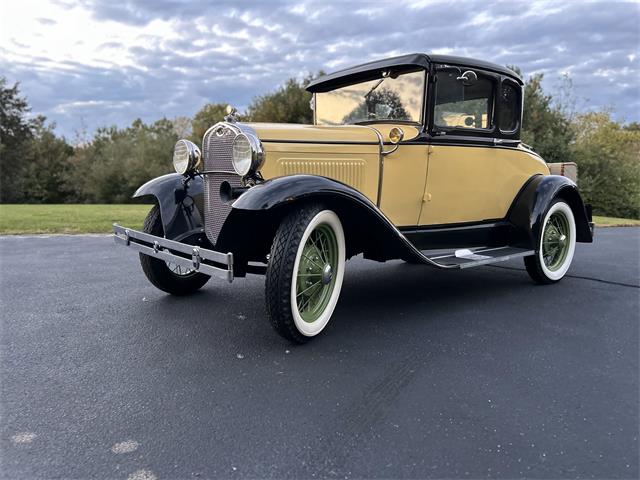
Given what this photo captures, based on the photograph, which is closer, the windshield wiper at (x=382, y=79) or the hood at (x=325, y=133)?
the hood at (x=325, y=133)

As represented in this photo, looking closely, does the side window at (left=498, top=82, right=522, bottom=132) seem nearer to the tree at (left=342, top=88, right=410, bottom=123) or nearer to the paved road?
the tree at (left=342, top=88, right=410, bottom=123)

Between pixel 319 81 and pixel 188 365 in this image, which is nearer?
pixel 188 365

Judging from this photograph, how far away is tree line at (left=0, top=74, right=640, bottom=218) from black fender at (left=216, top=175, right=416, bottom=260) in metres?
16.7

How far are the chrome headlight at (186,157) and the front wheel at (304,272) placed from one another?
1.24m

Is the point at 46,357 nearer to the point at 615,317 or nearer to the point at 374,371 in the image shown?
the point at 374,371

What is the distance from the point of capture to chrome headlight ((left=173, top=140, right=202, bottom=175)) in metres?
3.60

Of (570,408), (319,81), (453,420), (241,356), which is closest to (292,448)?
(453,420)

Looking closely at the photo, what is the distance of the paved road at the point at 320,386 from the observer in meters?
1.77

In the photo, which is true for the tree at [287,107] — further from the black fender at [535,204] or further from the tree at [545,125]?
the black fender at [535,204]

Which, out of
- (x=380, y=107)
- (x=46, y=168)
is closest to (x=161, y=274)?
(x=380, y=107)

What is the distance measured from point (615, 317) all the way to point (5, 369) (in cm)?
409

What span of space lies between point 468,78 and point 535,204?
146 cm

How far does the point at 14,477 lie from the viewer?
1630 millimetres

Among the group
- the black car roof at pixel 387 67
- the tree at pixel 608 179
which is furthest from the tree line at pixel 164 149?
the black car roof at pixel 387 67
